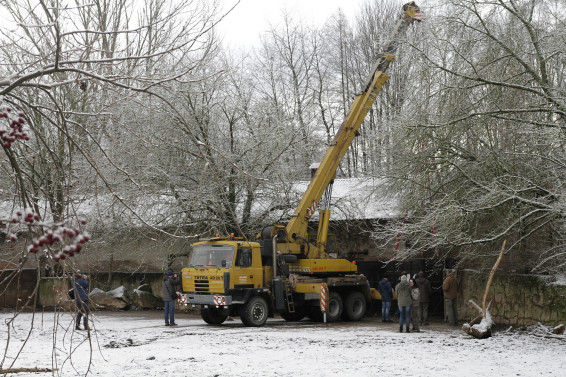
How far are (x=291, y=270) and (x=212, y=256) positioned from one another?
2.43 metres

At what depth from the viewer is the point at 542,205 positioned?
14812 millimetres

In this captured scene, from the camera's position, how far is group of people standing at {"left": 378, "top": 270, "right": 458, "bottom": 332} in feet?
57.7

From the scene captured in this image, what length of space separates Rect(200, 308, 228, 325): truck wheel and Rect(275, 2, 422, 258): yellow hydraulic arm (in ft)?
8.55

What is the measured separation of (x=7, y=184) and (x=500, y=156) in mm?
13254

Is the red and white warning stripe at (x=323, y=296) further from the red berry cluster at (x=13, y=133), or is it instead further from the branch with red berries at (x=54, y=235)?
the branch with red berries at (x=54, y=235)

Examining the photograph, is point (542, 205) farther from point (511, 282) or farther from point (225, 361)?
point (225, 361)

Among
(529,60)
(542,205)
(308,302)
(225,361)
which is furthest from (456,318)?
(225,361)

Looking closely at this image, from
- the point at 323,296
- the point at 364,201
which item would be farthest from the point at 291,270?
the point at 364,201

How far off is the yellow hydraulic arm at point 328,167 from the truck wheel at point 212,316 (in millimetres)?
2605

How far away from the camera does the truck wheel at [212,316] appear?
20.2 m

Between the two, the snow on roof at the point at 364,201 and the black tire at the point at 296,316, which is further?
the black tire at the point at 296,316

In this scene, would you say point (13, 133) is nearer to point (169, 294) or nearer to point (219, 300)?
point (219, 300)

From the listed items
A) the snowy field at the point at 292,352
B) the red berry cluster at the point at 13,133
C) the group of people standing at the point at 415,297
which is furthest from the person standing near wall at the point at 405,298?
the red berry cluster at the point at 13,133

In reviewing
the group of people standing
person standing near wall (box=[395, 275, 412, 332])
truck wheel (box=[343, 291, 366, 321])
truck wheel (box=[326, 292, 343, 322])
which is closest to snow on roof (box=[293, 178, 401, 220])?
the group of people standing
